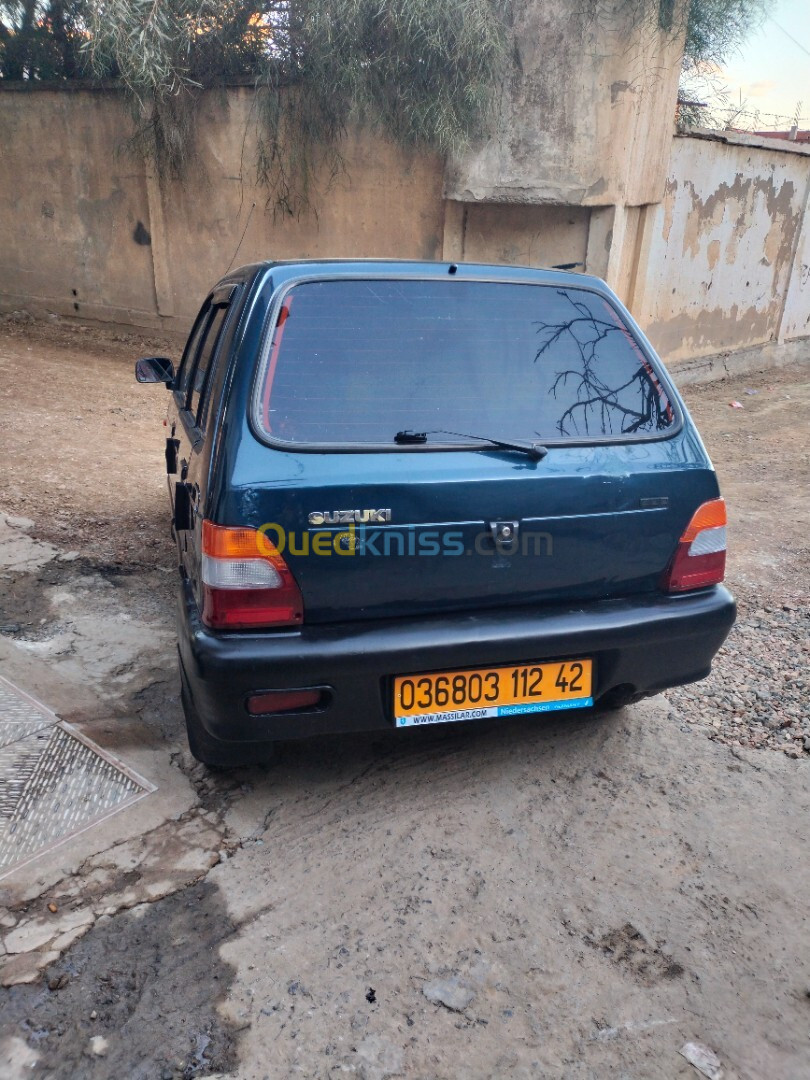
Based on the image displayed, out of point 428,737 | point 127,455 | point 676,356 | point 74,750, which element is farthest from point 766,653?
point 676,356

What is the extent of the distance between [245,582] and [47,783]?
3.77 feet

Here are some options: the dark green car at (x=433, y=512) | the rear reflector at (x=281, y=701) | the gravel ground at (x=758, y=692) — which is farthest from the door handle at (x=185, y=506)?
the gravel ground at (x=758, y=692)

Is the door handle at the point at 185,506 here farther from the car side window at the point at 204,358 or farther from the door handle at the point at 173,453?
the door handle at the point at 173,453

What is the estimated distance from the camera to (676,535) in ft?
8.60

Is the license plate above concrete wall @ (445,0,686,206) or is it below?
below

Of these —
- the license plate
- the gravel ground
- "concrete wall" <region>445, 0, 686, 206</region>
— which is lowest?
the gravel ground

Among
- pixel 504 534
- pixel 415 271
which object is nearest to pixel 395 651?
pixel 504 534

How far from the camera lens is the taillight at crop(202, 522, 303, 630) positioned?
2273 millimetres

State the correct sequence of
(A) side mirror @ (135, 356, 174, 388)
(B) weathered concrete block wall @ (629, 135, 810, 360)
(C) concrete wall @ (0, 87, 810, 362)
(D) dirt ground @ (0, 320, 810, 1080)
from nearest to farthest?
(D) dirt ground @ (0, 320, 810, 1080) < (A) side mirror @ (135, 356, 174, 388) < (C) concrete wall @ (0, 87, 810, 362) < (B) weathered concrete block wall @ (629, 135, 810, 360)

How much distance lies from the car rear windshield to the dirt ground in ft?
3.97

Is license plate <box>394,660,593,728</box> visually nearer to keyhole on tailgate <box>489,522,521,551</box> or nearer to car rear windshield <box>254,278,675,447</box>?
keyhole on tailgate <box>489,522,521,551</box>

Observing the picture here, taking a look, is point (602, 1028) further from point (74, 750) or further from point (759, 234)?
point (759, 234)

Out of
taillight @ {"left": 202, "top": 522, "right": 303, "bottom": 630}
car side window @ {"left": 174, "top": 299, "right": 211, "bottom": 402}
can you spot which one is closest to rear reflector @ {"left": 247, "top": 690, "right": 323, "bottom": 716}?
taillight @ {"left": 202, "top": 522, "right": 303, "bottom": 630}

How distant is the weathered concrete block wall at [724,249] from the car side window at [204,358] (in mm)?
6532
